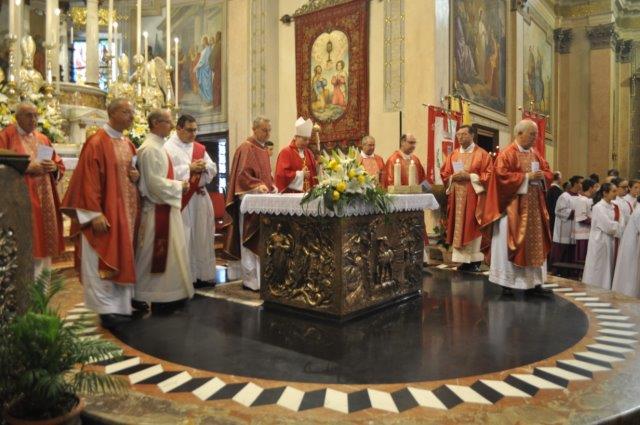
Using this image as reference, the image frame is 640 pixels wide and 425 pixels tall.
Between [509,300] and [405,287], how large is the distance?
1.01 m

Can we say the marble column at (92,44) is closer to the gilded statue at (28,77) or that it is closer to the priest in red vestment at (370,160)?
the gilded statue at (28,77)

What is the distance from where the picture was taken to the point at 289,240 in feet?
15.3

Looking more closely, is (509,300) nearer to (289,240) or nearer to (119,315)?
(289,240)

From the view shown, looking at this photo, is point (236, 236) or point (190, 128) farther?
point (236, 236)

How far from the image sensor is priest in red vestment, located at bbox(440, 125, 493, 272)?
6.67 metres

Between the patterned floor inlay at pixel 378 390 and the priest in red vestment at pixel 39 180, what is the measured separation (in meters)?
2.46

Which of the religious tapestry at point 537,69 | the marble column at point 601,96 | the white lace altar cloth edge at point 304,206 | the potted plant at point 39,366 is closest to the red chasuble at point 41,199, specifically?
the white lace altar cloth edge at point 304,206

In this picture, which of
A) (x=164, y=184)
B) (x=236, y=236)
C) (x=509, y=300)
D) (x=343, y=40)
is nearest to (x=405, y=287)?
(x=509, y=300)

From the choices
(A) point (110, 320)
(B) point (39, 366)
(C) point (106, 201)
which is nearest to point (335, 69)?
(C) point (106, 201)

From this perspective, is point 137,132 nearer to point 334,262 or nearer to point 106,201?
point 106,201

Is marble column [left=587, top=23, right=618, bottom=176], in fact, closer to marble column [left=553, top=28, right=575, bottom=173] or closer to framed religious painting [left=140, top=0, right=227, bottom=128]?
marble column [left=553, top=28, right=575, bottom=173]

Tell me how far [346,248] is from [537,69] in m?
Result: 13.1

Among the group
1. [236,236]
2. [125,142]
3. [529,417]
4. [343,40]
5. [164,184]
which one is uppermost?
[343,40]

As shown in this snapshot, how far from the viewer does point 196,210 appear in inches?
220
